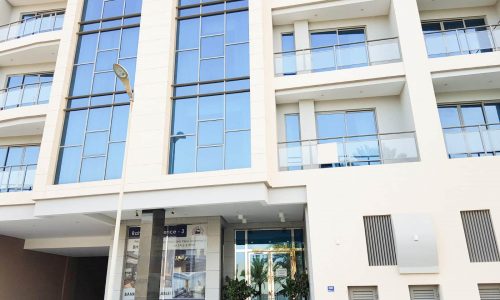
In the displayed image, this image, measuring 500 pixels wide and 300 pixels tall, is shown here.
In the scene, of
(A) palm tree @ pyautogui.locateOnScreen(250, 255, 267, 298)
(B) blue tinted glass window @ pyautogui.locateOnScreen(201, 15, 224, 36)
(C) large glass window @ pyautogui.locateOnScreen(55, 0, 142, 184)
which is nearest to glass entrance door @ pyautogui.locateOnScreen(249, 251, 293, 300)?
(A) palm tree @ pyautogui.locateOnScreen(250, 255, 267, 298)

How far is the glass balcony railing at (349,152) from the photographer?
36.1ft

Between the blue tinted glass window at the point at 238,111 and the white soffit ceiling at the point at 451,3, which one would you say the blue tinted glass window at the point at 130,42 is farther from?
the white soffit ceiling at the point at 451,3

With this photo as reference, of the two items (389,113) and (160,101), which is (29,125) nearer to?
(160,101)

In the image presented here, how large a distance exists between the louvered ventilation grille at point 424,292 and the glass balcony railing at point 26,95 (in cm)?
1395

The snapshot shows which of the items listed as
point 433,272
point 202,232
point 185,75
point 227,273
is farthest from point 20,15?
point 433,272

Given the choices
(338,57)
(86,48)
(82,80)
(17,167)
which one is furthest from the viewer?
(17,167)

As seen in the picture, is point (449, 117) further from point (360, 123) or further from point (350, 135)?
point (350, 135)

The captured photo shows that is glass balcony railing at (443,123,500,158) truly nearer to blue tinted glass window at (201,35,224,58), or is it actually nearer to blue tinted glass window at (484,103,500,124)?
blue tinted glass window at (484,103,500,124)

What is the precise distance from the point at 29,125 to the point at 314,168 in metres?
10.8

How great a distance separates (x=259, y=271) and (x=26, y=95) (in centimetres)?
1127

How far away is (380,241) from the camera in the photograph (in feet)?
32.6

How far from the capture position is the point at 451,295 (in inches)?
359

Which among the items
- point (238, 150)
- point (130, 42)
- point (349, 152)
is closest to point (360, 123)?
point (349, 152)

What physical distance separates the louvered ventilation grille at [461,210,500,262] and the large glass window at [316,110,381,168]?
2.81 m
